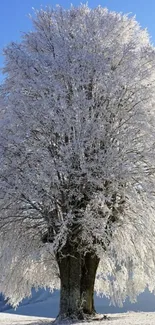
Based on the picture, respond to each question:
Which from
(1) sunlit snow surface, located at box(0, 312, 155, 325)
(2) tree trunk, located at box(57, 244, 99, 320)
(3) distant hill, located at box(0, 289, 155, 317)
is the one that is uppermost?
(3) distant hill, located at box(0, 289, 155, 317)

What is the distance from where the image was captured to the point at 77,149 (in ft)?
40.0

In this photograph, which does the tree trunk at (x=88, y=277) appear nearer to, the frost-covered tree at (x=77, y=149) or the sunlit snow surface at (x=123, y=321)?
the frost-covered tree at (x=77, y=149)

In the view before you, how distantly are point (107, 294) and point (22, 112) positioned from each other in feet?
32.4

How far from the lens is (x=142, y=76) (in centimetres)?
1400

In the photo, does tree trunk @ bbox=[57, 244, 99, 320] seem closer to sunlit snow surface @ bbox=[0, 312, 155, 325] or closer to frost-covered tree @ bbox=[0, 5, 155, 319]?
frost-covered tree @ bbox=[0, 5, 155, 319]

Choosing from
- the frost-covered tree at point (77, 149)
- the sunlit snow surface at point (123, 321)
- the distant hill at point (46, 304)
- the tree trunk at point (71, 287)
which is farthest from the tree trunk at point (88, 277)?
the distant hill at point (46, 304)

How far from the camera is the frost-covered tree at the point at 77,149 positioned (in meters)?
12.4

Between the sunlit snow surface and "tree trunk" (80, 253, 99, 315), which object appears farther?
"tree trunk" (80, 253, 99, 315)

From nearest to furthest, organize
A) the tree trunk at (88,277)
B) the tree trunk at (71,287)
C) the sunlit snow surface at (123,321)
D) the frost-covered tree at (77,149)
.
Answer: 1. the sunlit snow surface at (123,321)
2. the frost-covered tree at (77,149)
3. the tree trunk at (71,287)
4. the tree trunk at (88,277)

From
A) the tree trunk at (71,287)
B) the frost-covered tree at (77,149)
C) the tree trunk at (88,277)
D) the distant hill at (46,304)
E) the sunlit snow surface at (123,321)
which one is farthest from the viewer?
the distant hill at (46,304)

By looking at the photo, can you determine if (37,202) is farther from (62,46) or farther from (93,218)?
(62,46)

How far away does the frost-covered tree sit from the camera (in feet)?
40.6

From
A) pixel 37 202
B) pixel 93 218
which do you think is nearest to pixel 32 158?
pixel 37 202

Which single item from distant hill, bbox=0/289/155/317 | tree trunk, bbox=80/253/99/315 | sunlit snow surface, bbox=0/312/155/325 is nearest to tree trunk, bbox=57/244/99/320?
tree trunk, bbox=80/253/99/315
